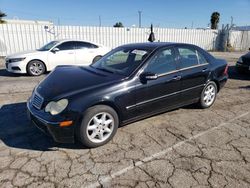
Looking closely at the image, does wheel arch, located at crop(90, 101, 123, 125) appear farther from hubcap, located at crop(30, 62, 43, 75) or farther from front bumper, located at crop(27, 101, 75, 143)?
hubcap, located at crop(30, 62, 43, 75)

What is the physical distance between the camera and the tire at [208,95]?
4.46 meters

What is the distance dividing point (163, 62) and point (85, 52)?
19.0 feet

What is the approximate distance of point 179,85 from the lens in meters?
3.87

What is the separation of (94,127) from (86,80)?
0.77m

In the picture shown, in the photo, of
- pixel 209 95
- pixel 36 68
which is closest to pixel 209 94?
pixel 209 95

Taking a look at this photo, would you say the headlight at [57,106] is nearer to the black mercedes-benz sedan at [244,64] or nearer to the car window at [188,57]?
the car window at [188,57]

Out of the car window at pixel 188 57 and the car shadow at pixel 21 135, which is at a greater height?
the car window at pixel 188 57

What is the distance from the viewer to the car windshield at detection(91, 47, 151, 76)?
138 inches

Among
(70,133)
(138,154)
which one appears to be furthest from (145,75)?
(70,133)

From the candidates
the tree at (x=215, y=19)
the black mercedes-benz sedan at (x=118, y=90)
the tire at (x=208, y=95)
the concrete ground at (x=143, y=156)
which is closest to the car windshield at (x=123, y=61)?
the black mercedes-benz sedan at (x=118, y=90)

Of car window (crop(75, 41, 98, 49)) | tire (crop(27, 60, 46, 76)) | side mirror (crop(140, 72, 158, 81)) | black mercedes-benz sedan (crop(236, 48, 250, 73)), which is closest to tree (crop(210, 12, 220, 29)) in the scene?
black mercedes-benz sedan (crop(236, 48, 250, 73))

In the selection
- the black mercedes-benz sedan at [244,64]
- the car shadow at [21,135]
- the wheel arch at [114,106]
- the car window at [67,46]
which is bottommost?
the car shadow at [21,135]

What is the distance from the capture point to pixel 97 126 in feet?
9.82

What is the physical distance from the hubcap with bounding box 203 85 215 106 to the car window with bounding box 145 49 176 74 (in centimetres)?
123
